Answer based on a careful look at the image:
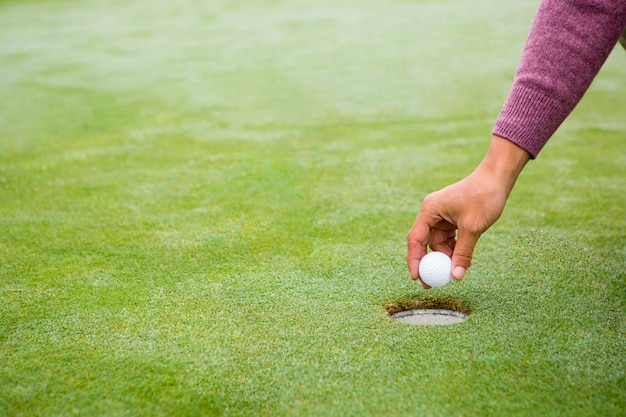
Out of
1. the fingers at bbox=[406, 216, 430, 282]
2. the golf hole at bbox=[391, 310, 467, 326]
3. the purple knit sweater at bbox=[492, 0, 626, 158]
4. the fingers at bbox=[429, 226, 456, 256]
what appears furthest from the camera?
the golf hole at bbox=[391, 310, 467, 326]

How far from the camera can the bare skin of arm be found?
5.14ft

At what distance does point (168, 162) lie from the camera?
150 inches

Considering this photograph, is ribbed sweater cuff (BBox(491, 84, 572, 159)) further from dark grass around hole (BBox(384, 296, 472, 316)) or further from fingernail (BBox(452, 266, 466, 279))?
dark grass around hole (BBox(384, 296, 472, 316))

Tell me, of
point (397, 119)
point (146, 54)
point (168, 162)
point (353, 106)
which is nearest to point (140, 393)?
point (168, 162)

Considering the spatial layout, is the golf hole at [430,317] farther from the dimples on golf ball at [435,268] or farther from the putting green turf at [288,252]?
the dimples on golf ball at [435,268]

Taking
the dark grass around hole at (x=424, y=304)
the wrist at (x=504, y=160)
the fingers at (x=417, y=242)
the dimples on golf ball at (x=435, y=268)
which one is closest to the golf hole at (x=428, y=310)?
the dark grass around hole at (x=424, y=304)

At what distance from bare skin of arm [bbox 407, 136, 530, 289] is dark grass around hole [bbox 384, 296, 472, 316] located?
0.48 meters

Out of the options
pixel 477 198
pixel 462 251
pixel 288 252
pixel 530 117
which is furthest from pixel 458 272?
pixel 288 252

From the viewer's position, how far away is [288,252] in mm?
2553

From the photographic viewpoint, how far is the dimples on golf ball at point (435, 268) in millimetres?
1908

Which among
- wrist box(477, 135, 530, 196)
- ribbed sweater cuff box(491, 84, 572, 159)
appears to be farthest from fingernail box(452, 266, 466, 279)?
ribbed sweater cuff box(491, 84, 572, 159)

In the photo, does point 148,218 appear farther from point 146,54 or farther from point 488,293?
point 146,54

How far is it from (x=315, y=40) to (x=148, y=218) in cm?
564

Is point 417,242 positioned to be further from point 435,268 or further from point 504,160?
point 504,160
